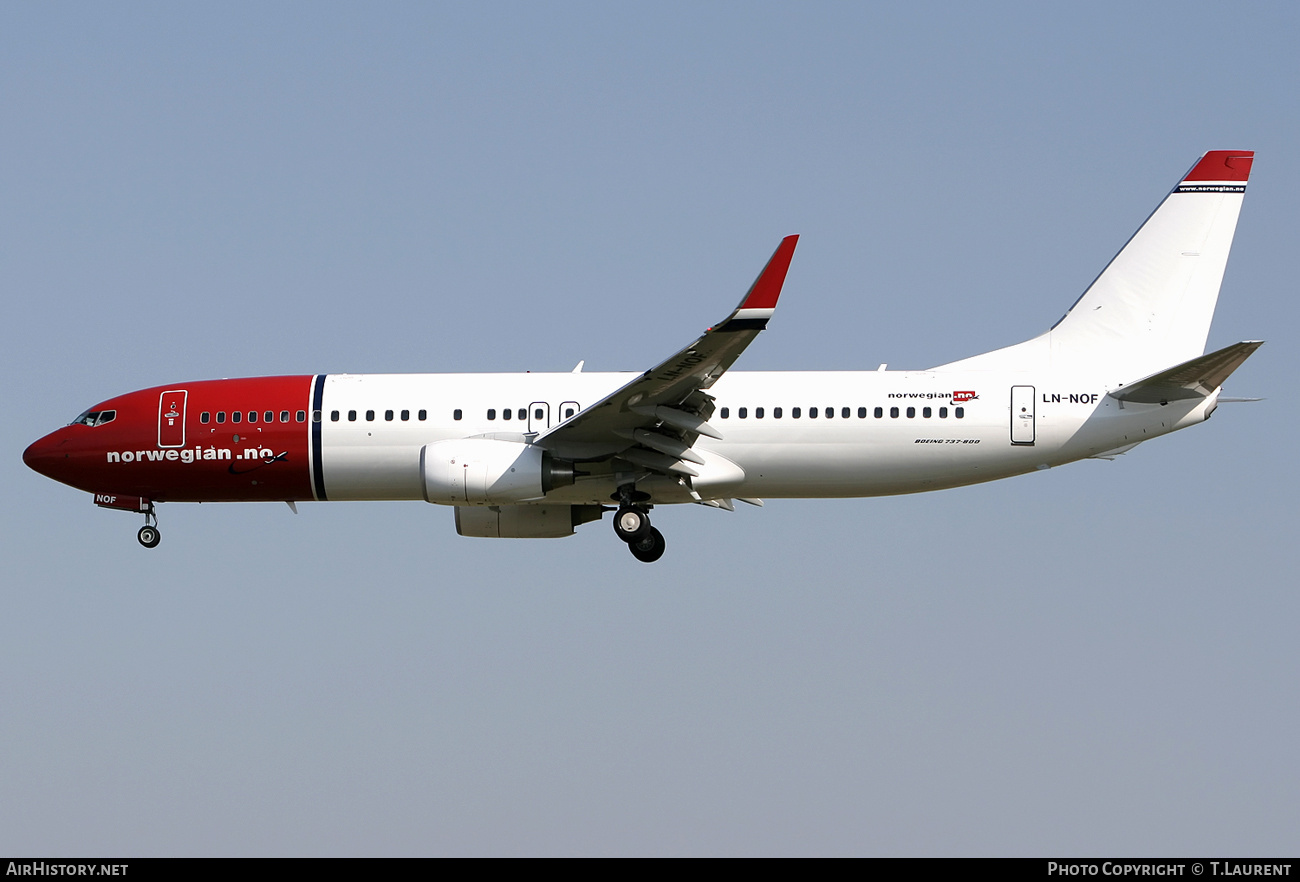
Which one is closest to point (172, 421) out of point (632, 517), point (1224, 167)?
point (632, 517)

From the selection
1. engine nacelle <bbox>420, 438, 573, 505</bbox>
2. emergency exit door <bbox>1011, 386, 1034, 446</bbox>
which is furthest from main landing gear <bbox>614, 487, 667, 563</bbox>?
emergency exit door <bbox>1011, 386, 1034, 446</bbox>

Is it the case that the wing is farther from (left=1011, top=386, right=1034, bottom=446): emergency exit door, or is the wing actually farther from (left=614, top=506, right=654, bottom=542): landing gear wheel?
(left=1011, top=386, right=1034, bottom=446): emergency exit door

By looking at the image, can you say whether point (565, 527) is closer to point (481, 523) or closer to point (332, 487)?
point (481, 523)

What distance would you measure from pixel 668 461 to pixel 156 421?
1083 centimetres

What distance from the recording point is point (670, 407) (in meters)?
29.9

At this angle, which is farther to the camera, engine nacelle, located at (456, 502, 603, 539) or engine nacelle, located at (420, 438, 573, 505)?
engine nacelle, located at (456, 502, 603, 539)

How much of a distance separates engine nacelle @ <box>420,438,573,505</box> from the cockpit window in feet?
25.0

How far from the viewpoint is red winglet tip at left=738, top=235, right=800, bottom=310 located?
1039 inches

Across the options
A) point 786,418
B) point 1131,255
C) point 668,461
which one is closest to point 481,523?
point 668,461

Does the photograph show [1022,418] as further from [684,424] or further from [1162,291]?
[684,424]

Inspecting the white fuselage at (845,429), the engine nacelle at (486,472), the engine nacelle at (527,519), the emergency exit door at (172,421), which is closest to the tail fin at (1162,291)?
the white fuselage at (845,429)

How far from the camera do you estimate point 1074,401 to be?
30594 mm
